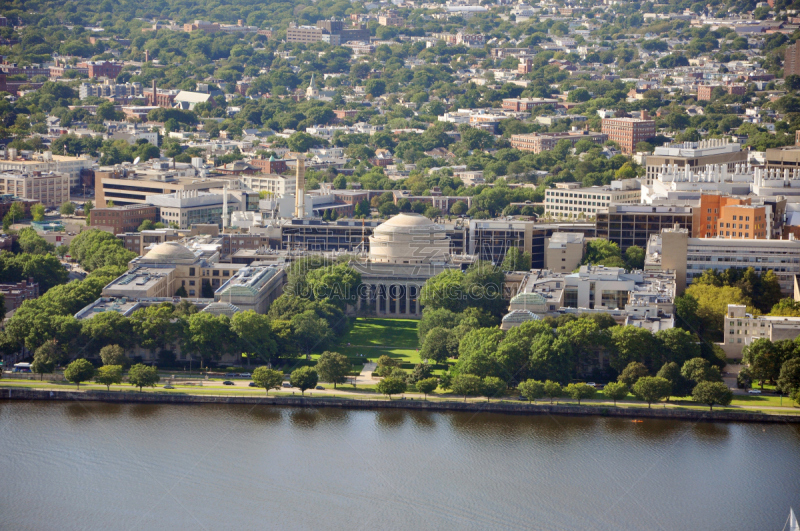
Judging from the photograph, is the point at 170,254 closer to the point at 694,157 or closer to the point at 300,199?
the point at 300,199

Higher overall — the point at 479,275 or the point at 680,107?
the point at 680,107

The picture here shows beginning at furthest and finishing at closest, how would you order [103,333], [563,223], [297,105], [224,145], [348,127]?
[297,105], [348,127], [224,145], [563,223], [103,333]

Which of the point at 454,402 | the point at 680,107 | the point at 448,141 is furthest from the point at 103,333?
the point at 680,107

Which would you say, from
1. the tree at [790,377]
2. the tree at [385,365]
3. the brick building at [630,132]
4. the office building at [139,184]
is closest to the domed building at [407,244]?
the tree at [385,365]

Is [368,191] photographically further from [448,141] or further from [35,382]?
[35,382]

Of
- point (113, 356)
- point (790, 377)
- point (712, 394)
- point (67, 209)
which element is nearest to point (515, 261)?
point (790, 377)

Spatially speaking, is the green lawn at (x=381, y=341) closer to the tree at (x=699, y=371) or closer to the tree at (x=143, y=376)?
the tree at (x=143, y=376)
